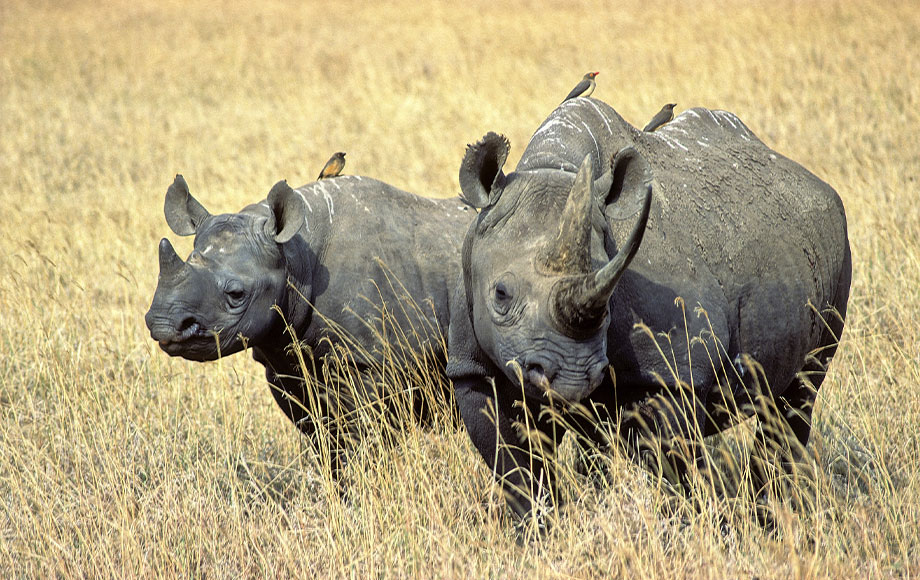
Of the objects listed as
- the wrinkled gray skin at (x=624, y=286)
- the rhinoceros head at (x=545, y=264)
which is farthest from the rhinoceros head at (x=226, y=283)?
the rhinoceros head at (x=545, y=264)

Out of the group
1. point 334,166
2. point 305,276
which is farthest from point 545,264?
point 334,166

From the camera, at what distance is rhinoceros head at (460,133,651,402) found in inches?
148

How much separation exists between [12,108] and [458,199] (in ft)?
43.4

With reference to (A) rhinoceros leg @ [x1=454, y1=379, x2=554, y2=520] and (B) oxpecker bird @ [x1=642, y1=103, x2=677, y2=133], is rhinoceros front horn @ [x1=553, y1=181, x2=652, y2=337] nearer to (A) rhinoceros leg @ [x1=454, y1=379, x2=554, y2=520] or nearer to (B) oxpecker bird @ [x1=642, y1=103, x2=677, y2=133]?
(A) rhinoceros leg @ [x1=454, y1=379, x2=554, y2=520]

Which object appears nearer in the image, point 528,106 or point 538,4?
point 528,106

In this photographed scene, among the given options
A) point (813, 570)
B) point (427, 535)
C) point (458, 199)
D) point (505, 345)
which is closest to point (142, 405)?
point (458, 199)

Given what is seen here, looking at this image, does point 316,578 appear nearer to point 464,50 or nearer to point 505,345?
point 505,345

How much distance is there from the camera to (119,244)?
10641mm

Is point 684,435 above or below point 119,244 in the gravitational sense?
above

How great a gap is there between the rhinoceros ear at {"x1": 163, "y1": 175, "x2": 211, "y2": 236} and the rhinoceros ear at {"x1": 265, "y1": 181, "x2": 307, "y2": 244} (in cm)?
49

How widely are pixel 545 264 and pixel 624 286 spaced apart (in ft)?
1.93

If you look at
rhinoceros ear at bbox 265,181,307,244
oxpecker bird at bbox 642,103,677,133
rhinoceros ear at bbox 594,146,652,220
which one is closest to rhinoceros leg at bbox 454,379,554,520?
rhinoceros ear at bbox 594,146,652,220

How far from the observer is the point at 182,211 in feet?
20.3

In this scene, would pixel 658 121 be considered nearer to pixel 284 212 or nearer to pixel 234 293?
pixel 284 212
